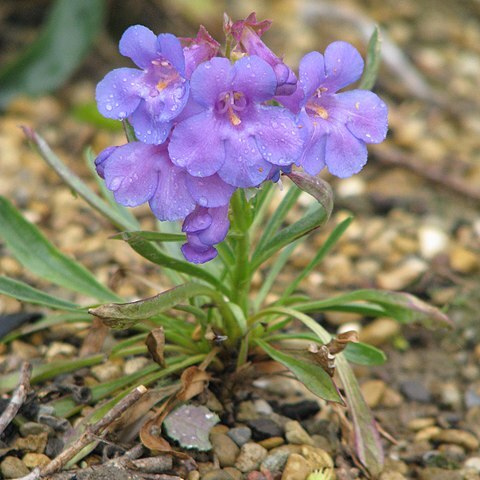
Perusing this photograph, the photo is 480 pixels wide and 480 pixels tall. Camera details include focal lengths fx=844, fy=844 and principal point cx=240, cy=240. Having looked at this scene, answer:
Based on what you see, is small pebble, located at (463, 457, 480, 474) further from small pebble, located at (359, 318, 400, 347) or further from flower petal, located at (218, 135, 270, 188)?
flower petal, located at (218, 135, 270, 188)

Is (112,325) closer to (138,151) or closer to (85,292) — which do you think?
(138,151)

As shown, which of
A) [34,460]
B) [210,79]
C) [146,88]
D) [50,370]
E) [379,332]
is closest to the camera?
[210,79]

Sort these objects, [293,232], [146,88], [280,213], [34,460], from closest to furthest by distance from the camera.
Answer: [146,88] < [34,460] < [293,232] < [280,213]

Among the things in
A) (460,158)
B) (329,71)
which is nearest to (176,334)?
(329,71)

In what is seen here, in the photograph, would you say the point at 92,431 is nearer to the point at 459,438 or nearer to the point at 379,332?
the point at 459,438

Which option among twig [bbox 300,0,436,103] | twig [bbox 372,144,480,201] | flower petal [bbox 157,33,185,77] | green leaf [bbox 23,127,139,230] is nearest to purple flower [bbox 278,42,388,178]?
flower petal [bbox 157,33,185,77]

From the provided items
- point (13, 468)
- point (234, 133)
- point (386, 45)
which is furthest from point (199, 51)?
point (386, 45)
